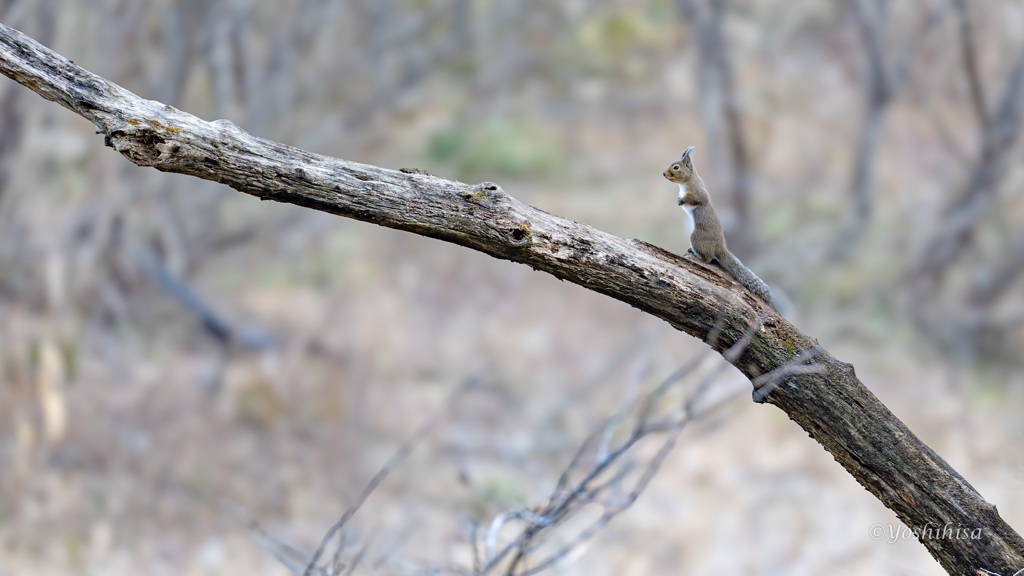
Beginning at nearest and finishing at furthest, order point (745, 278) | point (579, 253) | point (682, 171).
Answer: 1. point (579, 253)
2. point (745, 278)
3. point (682, 171)

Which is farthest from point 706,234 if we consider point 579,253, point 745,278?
point 579,253

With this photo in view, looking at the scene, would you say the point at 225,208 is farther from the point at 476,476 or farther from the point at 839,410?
the point at 839,410

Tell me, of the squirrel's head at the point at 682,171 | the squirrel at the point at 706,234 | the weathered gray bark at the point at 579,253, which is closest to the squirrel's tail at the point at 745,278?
the squirrel at the point at 706,234

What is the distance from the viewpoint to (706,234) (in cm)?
271

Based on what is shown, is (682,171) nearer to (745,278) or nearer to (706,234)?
(706,234)

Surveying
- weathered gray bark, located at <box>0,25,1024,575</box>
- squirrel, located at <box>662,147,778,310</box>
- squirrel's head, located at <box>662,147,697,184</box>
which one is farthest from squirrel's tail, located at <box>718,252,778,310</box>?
squirrel's head, located at <box>662,147,697,184</box>

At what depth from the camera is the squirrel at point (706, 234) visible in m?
2.66

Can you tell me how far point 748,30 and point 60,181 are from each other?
7.42 metres

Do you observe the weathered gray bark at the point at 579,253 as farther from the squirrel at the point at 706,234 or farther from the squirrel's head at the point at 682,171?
the squirrel's head at the point at 682,171

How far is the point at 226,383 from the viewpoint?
26.4ft

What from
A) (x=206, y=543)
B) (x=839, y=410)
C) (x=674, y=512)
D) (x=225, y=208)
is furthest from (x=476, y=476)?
(x=839, y=410)

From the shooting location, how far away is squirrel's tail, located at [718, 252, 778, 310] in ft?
8.67

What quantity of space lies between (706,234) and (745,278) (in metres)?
0.16

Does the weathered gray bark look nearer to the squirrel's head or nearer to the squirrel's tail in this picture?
the squirrel's tail
